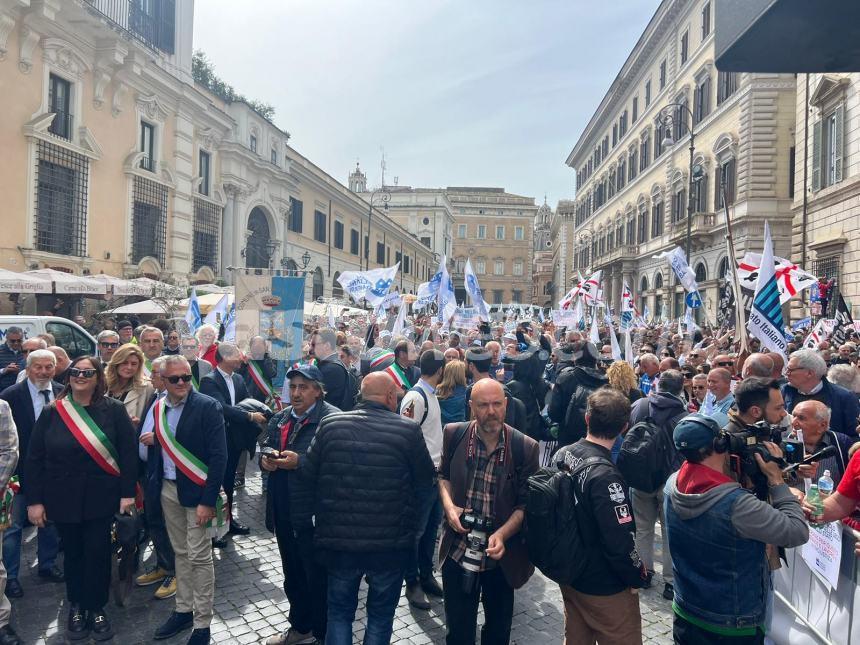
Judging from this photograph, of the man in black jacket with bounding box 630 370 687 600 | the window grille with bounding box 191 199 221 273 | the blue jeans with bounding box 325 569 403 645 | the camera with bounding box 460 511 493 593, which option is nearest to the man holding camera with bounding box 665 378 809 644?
the camera with bounding box 460 511 493 593

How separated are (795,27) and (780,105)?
29114 mm

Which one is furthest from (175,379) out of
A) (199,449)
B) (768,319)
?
(768,319)

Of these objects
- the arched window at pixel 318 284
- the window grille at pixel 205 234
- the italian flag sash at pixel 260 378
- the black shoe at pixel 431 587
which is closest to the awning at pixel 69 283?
the italian flag sash at pixel 260 378

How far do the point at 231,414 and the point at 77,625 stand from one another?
1903mm

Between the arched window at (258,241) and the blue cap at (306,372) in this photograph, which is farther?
the arched window at (258,241)

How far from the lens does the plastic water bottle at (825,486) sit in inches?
119

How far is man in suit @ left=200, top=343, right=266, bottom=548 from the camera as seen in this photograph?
538 cm

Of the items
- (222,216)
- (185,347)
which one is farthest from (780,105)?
(185,347)

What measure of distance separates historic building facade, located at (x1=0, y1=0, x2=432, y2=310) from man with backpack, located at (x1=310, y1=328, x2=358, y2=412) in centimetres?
1301

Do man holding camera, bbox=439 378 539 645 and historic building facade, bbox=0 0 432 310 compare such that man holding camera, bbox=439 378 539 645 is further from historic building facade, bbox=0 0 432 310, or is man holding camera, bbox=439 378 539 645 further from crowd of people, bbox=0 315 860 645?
historic building facade, bbox=0 0 432 310

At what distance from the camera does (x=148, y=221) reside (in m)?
21.0

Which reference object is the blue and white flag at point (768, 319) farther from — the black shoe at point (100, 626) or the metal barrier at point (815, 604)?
the black shoe at point (100, 626)

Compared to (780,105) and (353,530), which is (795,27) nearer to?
(353,530)

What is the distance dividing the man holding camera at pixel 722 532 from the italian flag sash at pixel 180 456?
298cm
